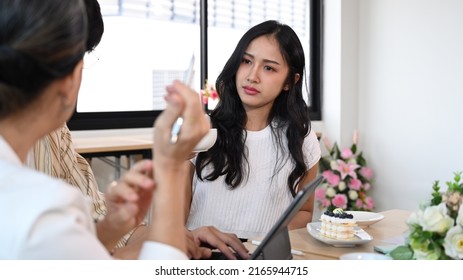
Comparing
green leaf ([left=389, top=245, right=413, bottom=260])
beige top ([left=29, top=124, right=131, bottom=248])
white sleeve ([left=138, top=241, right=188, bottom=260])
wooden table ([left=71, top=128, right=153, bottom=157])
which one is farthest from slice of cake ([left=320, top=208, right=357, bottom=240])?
wooden table ([left=71, top=128, right=153, bottom=157])

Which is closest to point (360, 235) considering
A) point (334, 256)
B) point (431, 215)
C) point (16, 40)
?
point (334, 256)

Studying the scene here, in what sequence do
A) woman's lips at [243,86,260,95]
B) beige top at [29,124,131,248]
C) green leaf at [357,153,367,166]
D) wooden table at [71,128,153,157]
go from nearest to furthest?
1. beige top at [29,124,131,248]
2. woman's lips at [243,86,260,95]
3. wooden table at [71,128,153,157]
4. green leaf at [357,153,367,166]

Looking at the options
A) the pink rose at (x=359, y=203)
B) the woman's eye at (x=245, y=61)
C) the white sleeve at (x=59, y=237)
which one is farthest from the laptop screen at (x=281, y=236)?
the pink rose at (x=359, y=203)

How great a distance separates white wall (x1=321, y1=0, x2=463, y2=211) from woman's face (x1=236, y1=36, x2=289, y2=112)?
211 cm

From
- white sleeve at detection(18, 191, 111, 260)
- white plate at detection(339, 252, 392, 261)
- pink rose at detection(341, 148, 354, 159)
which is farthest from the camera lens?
pink rose at detection(341, 148, 354, 159)

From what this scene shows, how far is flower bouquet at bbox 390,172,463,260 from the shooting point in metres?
1.17

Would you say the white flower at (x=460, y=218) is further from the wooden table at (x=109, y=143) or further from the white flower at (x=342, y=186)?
the white flower at (x=342, y=186)

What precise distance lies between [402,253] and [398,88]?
308 centimetres

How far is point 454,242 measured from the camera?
1164mm

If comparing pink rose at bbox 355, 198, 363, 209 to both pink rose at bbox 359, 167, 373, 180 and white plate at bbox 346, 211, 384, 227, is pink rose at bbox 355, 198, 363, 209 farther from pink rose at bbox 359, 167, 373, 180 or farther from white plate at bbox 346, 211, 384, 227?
white plate at bbox 346, 211, 384, 227

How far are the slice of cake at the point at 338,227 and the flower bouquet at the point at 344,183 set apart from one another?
8.48 feet

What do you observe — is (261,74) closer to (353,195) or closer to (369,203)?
(353,195)

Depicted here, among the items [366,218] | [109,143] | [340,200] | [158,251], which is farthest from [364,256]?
[340,200]

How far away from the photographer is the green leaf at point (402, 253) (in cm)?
124
